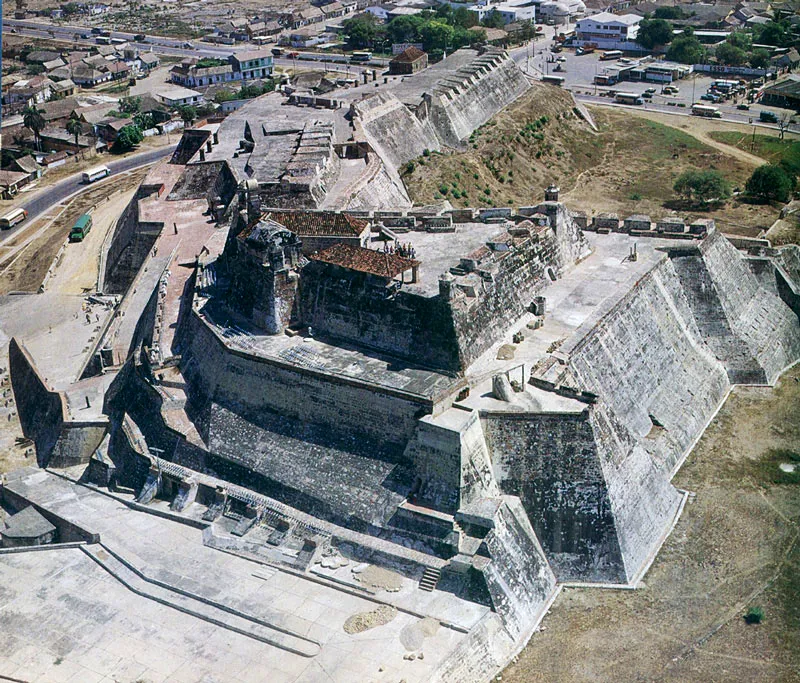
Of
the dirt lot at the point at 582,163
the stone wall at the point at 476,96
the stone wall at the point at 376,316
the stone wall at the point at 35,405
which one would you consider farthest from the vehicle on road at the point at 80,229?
the stone wall at the point at 376,316

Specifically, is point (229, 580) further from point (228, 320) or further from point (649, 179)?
point (649, 179)

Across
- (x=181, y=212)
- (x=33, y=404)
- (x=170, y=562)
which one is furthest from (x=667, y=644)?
(x=181, y=212)

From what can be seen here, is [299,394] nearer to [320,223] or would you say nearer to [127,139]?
[320,223]

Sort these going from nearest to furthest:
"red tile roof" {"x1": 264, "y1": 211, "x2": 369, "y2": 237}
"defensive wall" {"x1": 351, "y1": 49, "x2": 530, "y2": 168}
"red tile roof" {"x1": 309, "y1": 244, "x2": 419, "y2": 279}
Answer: "red tile roof" {"x1": 309, "y1": 244, "x2": 419, "y2": 279}
"red tile roof" {"x1": 264, "y1": 211, "x2": 369, "y2": 237}
"defensive wall" {"x1": 351, "y1": 49, "x2": 530, "y2": 168}

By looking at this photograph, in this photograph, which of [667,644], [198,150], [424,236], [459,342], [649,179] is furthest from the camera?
[649,179]

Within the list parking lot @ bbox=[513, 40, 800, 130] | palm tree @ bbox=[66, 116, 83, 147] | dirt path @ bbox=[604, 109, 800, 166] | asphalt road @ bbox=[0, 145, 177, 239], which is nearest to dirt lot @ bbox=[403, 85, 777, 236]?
dirt path @ bbox=[604, 109, 800, 166]

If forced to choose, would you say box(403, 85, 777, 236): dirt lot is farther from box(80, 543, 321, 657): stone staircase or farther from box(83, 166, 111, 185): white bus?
box(80, 543, 321, 657): stone staircase

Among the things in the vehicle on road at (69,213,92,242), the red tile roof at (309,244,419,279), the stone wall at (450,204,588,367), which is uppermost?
the red tile roof at (309,244,419,279)
